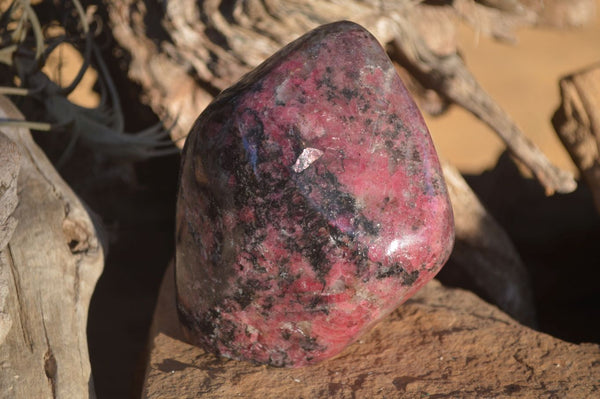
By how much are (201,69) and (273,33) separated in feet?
0.99

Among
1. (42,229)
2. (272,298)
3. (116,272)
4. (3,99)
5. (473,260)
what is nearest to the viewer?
(272,298)

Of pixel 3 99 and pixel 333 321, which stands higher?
pixel 3 99

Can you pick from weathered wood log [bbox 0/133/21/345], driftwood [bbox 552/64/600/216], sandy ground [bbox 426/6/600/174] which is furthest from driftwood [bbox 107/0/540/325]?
sandy ground [bbox 426/6/600/174]

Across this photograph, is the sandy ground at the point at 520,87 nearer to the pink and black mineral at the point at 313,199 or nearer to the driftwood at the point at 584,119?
the driftwood at the point at 584,119

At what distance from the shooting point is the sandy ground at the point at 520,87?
16.6 feet

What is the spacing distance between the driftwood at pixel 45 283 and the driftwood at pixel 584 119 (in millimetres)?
1760

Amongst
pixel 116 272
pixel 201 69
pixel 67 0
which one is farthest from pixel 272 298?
pixel 67 0

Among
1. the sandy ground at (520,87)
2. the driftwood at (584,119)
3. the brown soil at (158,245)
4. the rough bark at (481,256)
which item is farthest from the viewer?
the sandy ground at (520,87)

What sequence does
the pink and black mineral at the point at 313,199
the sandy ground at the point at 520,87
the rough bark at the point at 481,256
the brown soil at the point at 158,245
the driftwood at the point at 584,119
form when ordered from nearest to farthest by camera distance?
the pink and black mineral at the point at 313,199
the driftwood at the point at 584,119
the brown soil at the point at 158,245
the rough bark at the point at 481,256
the sandy ground at the point at 520,87

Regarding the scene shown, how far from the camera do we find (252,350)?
6.08ft

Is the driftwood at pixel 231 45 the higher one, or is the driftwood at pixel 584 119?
the driftwood at pixel 231 45

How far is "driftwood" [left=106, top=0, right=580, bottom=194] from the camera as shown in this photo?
8.26 feet

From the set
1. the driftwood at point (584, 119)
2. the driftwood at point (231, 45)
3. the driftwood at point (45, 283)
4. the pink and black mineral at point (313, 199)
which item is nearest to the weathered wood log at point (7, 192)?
the driftwood at point (45, 283)

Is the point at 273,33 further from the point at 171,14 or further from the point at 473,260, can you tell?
the point at 473,260
